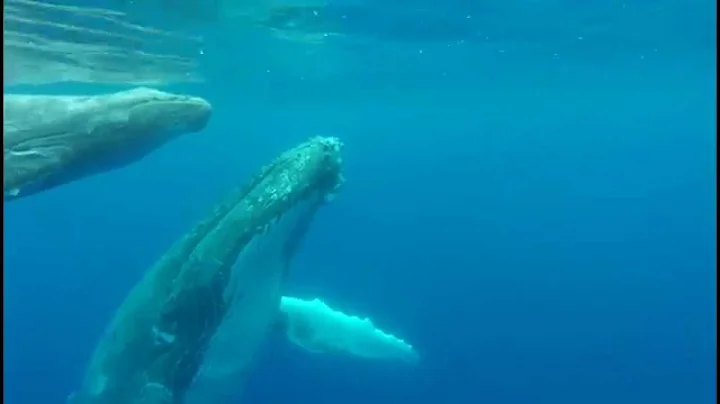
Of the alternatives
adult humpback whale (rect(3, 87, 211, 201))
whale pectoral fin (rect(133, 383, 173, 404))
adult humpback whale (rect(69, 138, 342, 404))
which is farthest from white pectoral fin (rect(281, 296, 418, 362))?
adult humpback whale (rect(3, 87, 211, 201))

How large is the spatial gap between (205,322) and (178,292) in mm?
474

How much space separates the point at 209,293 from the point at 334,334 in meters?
5.92

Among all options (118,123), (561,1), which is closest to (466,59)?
(561,1)

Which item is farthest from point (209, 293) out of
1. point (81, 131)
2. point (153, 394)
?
point (81, 131)

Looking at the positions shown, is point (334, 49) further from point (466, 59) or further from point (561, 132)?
point (561, 132)

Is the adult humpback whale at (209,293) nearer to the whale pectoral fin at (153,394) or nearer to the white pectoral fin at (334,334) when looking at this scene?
the whale pectoral fin at (153,394)

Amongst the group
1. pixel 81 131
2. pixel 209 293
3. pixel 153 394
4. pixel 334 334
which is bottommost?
pixel 334 334

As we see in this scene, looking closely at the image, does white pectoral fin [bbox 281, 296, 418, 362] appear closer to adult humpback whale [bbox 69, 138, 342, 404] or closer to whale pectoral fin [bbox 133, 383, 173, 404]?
adult humpback whale [bbox 69, 138, 342, 404]

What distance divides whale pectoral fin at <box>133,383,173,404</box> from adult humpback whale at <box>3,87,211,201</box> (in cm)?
304

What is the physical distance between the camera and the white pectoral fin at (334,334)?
44.7 feet

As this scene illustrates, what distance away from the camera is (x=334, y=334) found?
14.2 meters

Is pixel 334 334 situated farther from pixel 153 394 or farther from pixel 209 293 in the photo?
pixel 209 293

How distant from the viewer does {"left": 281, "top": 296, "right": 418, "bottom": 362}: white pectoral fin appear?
44.7 ft

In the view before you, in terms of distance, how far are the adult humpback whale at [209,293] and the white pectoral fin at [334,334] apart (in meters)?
3.81
